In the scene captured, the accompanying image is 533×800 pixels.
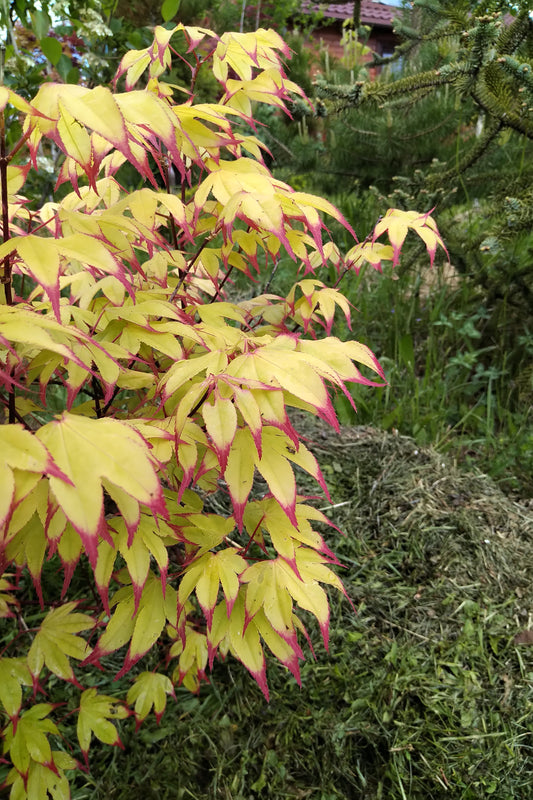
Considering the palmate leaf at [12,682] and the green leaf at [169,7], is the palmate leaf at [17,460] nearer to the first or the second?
the palmate leaf at [12,682]

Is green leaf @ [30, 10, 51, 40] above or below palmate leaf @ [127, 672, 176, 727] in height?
above

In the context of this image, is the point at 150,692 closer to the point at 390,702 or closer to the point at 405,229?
the point at 390,702

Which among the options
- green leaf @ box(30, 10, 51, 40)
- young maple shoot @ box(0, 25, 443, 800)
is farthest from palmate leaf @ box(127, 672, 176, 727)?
green leaf @ box(30, 10, 51, 40)

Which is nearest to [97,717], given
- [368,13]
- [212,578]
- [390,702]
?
[212,578]

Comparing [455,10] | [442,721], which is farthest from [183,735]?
[455,10]

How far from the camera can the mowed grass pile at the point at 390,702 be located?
1286mm

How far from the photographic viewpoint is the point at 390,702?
1.38 metres

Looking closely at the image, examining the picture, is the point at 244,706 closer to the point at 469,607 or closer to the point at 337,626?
the point at 337,626

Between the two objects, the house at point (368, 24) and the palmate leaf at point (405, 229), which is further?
the house at point (368, 24)

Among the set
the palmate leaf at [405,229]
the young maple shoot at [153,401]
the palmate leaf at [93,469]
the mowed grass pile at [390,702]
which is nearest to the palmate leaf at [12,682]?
Result: the young maple shoot at [153,401]

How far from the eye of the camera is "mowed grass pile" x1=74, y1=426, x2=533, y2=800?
4.22 ft

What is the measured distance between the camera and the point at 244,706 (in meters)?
1.45

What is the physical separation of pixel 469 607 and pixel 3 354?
53.1 inches

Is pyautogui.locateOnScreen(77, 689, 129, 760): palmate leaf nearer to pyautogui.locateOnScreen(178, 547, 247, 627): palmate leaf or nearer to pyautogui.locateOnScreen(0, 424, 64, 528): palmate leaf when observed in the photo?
pyautogui.locateOnScreen(178, 547, 247, 627): palmate leaf
